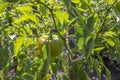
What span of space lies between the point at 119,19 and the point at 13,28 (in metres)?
0.61

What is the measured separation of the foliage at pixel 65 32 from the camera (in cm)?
114

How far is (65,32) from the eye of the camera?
130cm

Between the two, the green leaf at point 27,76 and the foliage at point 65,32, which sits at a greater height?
the foliage at point 65,32

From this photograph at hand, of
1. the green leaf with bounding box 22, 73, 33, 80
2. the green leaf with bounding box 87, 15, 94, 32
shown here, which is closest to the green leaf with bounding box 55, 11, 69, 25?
the green leaf with bounding box 87, 15, 94, 32

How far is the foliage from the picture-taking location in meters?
1.14

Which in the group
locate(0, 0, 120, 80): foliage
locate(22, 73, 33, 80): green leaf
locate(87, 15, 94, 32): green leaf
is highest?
locate(87, 15, 94, 32): green leaf

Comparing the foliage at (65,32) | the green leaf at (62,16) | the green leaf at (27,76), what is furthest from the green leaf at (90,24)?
the green leaf at (27,76)

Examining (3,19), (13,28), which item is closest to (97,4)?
(13,28)

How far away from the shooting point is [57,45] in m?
1.28

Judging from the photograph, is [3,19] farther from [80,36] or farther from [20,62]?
[80,36]

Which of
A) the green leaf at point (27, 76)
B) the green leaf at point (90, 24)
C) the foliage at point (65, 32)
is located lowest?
the green leaf at point (27, 76)

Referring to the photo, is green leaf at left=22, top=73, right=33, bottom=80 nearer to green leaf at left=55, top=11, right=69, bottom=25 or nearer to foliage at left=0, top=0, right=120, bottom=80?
foliage at left=0, top=0, right=120, bottom=80

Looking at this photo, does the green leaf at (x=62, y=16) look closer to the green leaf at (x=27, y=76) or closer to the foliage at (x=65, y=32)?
the foliage at (x=65, y=32)

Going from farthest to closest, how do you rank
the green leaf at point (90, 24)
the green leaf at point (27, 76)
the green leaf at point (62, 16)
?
the green leaf at point (27, 76) < the green leaf at point (62, 16) < the green leaf at point (90, 24)
